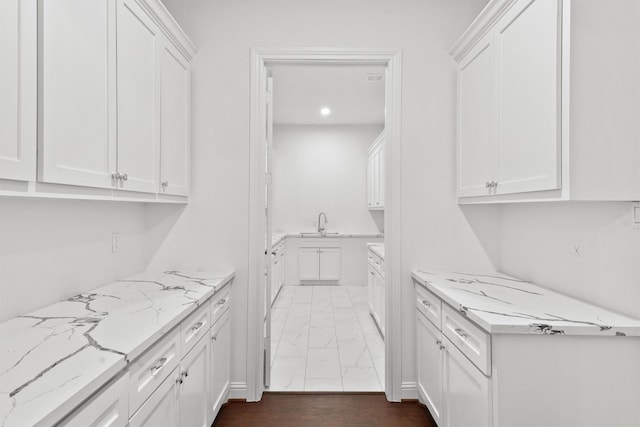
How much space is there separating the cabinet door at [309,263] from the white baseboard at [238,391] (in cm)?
354

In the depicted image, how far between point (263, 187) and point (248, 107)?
0.57 metres

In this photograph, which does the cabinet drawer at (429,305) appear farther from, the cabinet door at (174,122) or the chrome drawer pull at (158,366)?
the cabinet door at (174,122)

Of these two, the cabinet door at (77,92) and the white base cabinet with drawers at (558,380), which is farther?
the white base cabinet with drawers at (558,380)

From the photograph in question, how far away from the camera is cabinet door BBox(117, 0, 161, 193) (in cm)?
157

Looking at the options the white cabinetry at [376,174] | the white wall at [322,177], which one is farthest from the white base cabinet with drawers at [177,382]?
the white wall at [322,177]

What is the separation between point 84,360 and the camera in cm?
98

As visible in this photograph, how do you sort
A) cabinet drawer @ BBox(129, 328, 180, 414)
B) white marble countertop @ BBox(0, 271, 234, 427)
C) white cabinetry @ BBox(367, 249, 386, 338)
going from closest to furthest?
white marble countertop @ BBox(0, 271, 234, 427) < cabinet drawer @ BBox(129, 328, 180, 414) < white cabinetry @ BBox(367, 249, 386, 338)

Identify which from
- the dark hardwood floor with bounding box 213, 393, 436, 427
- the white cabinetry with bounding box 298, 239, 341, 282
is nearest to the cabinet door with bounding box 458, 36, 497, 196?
the dark hardwood floor with bounding box 213, 393, 436, 427

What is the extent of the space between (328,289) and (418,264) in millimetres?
3472

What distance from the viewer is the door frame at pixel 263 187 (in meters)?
2.37

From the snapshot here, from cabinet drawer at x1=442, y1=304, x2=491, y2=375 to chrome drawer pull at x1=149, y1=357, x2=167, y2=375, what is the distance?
51.2 inches

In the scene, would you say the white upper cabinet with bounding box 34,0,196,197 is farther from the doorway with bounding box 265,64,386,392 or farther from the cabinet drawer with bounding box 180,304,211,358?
the doorway with bounding box 265,64,386,392

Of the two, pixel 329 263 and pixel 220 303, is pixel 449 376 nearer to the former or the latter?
pixel 220 303

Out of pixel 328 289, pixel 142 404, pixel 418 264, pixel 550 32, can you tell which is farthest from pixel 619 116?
pixel 328 289
